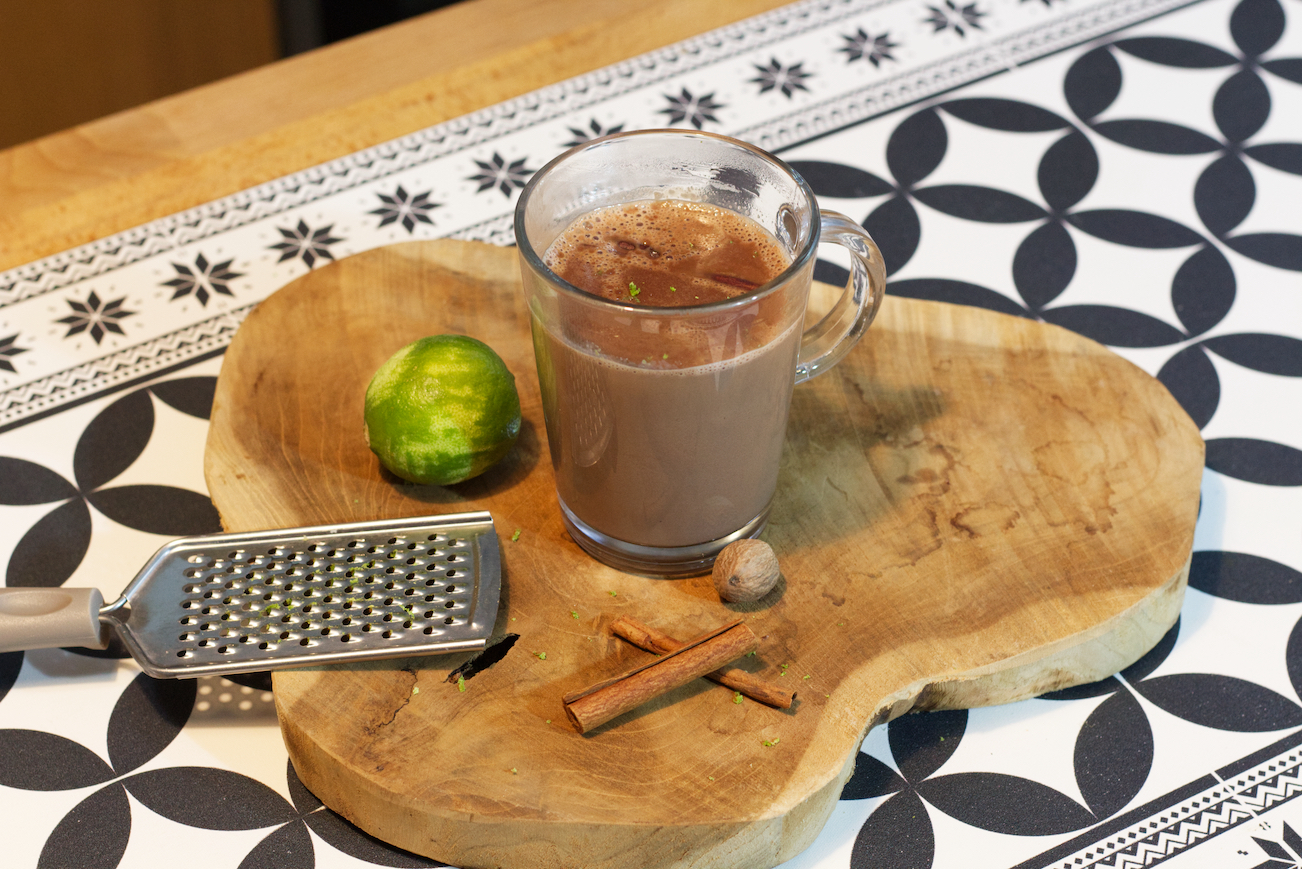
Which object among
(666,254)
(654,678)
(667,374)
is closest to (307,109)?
(666,254)

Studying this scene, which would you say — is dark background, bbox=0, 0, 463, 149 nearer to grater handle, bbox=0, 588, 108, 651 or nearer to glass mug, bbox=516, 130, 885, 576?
glass mug, bbox=516, 130, 885, 576

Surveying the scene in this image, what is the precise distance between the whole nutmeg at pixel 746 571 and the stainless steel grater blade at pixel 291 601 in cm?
23

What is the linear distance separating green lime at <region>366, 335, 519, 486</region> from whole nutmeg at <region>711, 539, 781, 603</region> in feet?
0.97

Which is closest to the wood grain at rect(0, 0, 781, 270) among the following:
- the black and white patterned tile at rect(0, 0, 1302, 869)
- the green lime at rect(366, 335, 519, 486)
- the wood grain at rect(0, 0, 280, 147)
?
the black and white patterned tile at rect(0, 0, 1302, 869)

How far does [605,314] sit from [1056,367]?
2.27 feet

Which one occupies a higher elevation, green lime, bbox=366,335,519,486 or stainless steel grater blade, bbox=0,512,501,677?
green lime, bbox=366,335,519,486

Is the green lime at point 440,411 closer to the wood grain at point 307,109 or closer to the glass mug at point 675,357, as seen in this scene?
the glass mug at point 675,357

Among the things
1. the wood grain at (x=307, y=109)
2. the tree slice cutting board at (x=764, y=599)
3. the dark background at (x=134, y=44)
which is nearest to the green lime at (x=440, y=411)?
the tree slice cutting board at (x=764, y=599)

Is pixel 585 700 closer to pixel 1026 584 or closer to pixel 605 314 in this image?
pixel 605 314

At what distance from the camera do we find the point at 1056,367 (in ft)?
4.84

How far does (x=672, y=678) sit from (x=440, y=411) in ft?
1.27

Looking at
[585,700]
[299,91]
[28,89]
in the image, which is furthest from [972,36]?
[28,89]

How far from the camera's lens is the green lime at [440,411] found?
1285mm

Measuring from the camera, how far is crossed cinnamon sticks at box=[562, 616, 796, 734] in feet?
3.67
